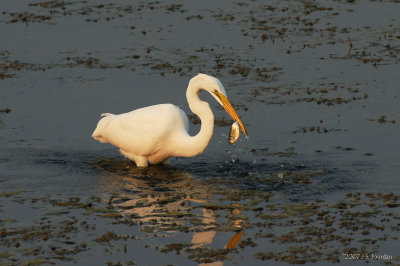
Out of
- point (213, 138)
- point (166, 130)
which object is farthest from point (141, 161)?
point (213, 138)

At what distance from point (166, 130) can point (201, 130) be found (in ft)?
1.66

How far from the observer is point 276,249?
10445 millimetres

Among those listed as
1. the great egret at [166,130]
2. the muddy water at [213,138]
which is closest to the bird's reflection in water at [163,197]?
the muddy water at [213,138]

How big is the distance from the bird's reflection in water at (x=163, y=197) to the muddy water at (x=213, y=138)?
0.09 feet

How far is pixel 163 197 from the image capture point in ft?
41.0

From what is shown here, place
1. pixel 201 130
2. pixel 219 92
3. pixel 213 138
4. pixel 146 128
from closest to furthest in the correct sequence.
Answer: pixel 219 92
pixel 201 130
pixel 146 128
pixel 213 138

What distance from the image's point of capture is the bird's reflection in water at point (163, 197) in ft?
36.8

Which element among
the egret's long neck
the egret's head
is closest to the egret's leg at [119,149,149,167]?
the egret's long neck

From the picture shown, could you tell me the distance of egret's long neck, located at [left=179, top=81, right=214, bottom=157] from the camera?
13.6 m

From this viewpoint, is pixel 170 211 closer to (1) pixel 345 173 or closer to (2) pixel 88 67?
(1) pixel 345 173

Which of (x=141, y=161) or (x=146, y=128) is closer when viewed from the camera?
(x=146, y=128)

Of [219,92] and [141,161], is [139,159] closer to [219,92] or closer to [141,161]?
[141,161]

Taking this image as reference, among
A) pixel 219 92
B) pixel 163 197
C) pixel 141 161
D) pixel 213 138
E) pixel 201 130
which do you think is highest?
pixel 219 92

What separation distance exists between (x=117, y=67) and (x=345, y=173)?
6956mm
